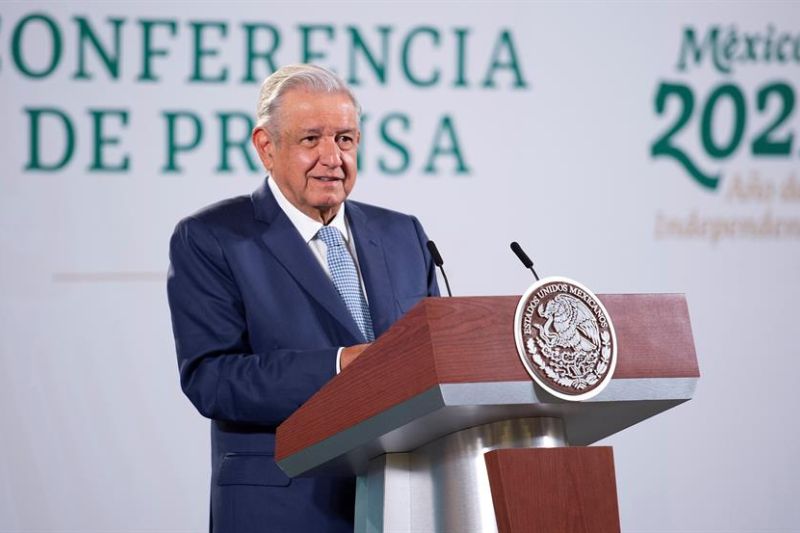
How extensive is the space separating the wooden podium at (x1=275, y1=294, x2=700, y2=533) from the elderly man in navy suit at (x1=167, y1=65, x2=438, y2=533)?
0.27 m

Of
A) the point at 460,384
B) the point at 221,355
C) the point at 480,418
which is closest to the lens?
the point at 460,384

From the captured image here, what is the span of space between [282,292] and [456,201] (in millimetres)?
1571

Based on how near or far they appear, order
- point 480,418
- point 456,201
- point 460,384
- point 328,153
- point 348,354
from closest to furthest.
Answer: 1. point 460,384
2. point 480,418
3. point 348,354
4. point 328,153
5. point 456,201

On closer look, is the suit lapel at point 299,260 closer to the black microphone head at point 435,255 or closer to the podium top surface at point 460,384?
the black microphone head at point 435,255

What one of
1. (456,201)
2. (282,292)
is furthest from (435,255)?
(456,201)

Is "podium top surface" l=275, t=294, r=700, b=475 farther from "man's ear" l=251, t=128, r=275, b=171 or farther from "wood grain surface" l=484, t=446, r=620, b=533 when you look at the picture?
"man's ear" l=251, t=128, r=275, b=171

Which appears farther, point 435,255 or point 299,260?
point 299,260

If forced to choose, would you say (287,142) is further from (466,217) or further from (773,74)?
(773,74)

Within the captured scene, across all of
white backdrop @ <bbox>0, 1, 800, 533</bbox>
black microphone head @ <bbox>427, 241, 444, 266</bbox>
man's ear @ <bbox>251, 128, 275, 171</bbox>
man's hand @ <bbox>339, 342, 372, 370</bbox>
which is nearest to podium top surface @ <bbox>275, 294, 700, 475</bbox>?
man's hand @ <bbox>339, 342, 372, 370</bbox>

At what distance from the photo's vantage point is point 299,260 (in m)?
2.22

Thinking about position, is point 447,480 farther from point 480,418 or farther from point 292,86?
point 292,86

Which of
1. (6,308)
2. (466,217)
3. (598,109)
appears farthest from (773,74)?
(6,308)

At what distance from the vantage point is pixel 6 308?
136 inches

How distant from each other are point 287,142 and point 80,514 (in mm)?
1685
